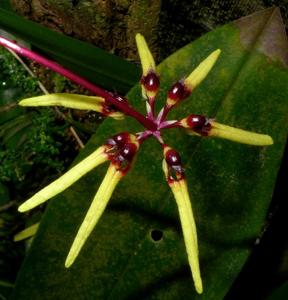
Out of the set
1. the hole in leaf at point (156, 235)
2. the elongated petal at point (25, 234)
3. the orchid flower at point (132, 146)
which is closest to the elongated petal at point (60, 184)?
the orchid flower at point (132, 146)

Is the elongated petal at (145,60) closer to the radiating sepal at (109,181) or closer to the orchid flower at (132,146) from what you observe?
the orchid flower at (132,146)

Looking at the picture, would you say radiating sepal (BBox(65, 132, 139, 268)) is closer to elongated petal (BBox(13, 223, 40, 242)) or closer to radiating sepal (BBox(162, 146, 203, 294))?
radiating sepal (BBox(162, 146, 203, 294))

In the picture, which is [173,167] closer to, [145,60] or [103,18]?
[145,60]

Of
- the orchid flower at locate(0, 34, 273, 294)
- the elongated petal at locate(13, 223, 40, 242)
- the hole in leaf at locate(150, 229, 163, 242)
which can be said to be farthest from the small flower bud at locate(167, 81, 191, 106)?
the elongated petal at locate(13, 223, 40, 242)

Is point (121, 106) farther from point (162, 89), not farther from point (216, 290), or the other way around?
point (216, 290)

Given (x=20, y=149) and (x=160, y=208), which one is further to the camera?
(x=20, y=149)

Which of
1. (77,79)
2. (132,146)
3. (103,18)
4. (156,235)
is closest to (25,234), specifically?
(156,235)

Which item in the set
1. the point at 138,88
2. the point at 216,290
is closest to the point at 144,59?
the point at 138,88
